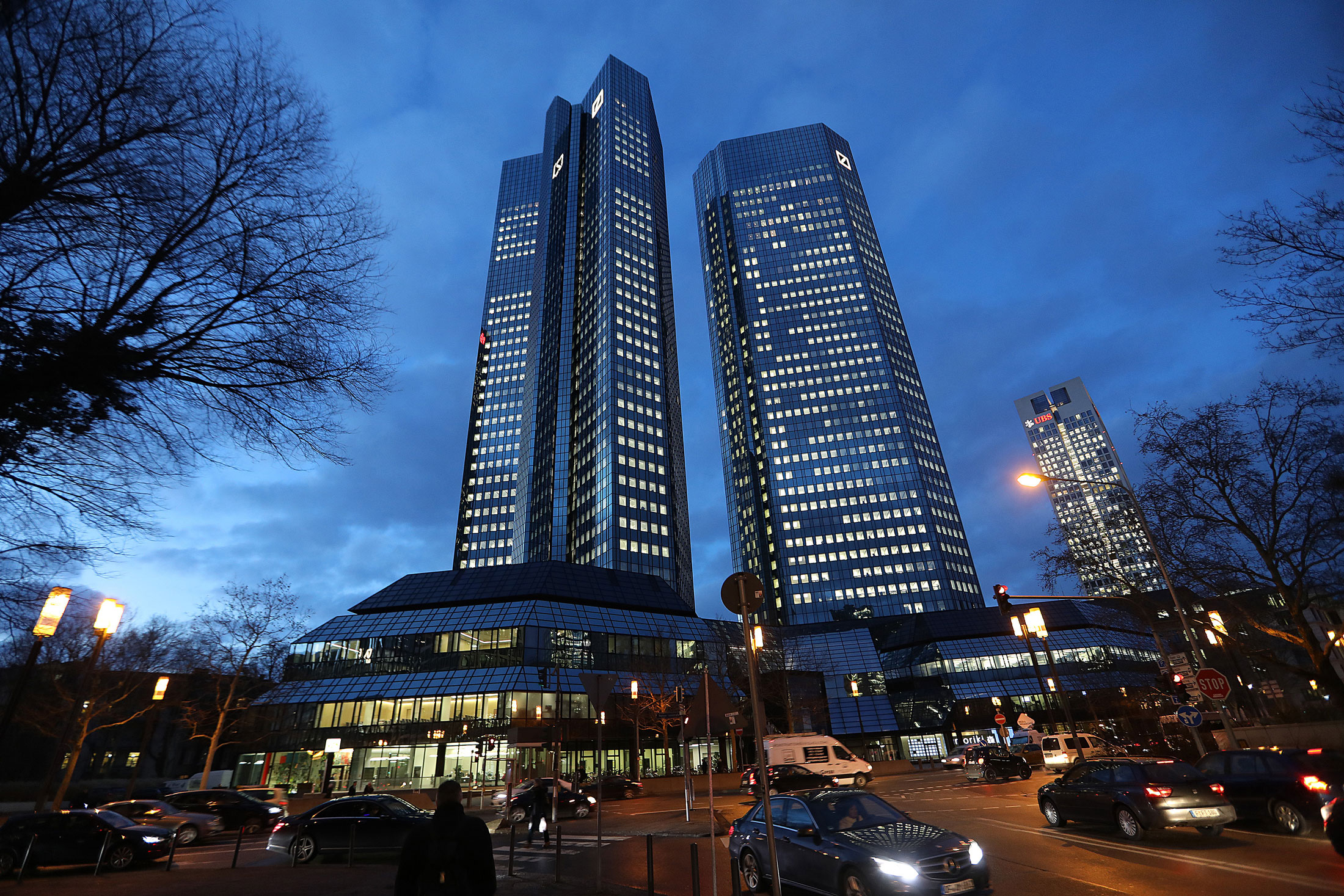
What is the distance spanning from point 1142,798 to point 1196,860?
1.96 meters

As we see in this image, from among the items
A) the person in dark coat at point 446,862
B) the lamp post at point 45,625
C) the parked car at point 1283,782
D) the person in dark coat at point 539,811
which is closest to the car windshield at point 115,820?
the lamp post at point 45,625

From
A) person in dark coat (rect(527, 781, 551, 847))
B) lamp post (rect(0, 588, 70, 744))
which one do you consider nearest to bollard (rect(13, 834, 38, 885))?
lamp post (rect(0, 588, 70, 744))

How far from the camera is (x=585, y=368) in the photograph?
458 ft

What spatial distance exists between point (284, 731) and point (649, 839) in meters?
63.3

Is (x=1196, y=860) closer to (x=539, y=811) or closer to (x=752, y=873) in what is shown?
(x=752, y=873)

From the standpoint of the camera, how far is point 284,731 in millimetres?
56000

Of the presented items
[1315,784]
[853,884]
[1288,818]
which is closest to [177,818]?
[853,884]

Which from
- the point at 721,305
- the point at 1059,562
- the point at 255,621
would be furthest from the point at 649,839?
the point at 721,305

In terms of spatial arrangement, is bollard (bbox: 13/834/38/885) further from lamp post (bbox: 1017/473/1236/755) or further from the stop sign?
the stop sign

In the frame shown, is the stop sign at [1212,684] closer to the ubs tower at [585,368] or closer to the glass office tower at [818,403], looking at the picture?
the ubs tower at [585,368]

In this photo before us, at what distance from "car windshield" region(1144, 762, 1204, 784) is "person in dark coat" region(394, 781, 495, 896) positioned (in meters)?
14.1

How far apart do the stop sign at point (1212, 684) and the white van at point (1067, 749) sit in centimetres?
1839

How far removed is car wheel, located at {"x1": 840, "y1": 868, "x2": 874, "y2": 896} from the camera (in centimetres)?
774

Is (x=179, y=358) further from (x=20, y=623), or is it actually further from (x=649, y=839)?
(x=649, y=839)
